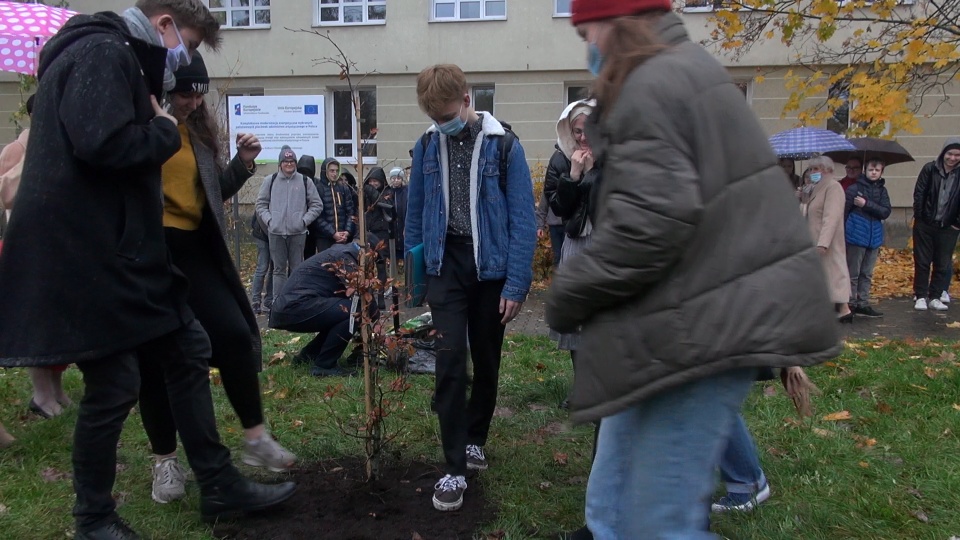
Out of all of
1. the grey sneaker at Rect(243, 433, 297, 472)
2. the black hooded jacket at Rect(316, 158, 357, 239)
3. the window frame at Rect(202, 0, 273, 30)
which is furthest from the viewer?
the window frame at Rect(202, 0, 273, 30)

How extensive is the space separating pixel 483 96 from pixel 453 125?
15.0m

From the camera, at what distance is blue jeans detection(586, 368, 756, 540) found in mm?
1914

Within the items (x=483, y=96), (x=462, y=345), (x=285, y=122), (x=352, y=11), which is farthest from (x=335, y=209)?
(x=352, y=11)

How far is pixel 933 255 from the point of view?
33.1 feet

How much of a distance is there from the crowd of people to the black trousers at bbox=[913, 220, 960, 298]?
7863 mm

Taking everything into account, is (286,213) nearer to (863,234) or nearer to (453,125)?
(453,125)

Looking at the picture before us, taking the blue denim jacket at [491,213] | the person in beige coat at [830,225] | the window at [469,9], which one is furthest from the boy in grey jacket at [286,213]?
the window at [469,9]

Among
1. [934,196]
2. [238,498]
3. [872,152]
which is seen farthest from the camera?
[872,152]

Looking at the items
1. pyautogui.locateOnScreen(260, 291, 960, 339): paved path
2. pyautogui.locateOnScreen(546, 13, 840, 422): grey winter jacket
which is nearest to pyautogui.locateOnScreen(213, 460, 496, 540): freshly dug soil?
pyautogui.locateOnScreen(546, 13, 840, 422): grey winter jacket

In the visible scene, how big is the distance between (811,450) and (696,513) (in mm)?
2504

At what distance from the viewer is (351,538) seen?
10.5 feet

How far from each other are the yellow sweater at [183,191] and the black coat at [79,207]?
48 cm

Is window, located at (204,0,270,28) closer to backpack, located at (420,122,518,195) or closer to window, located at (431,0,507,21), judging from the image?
window, located at (431,0,507,21)

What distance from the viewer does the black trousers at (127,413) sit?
2.83 m
